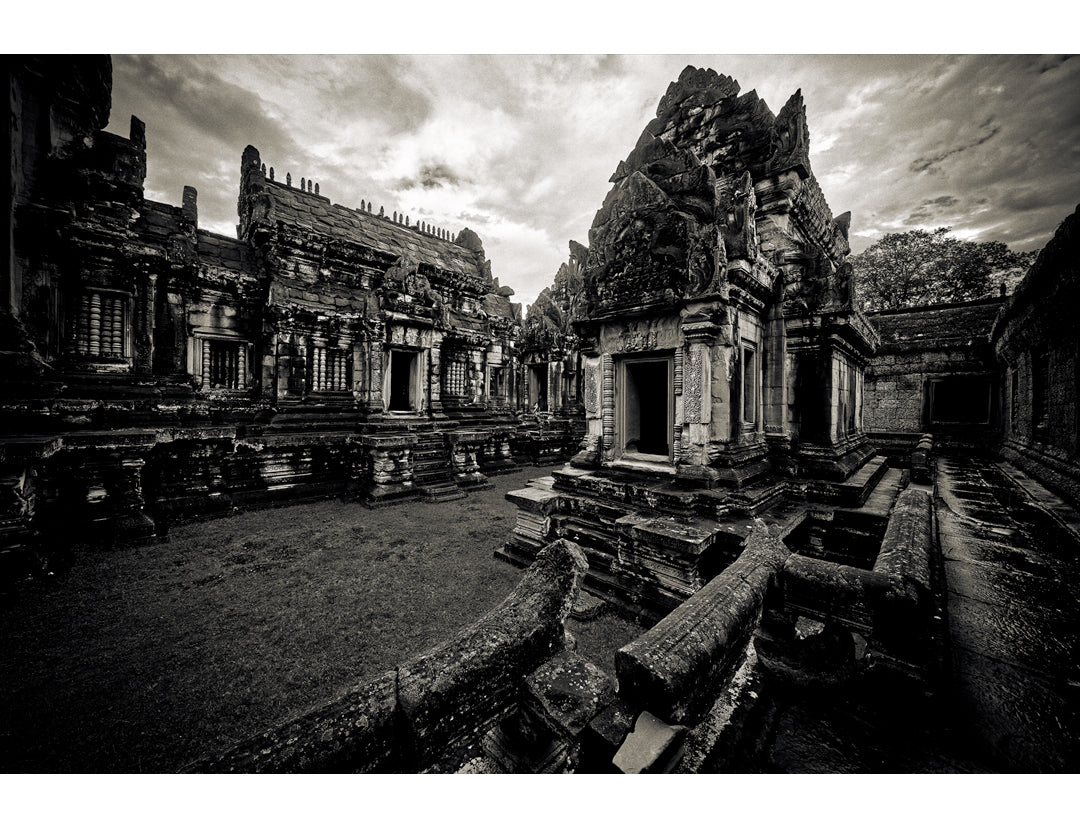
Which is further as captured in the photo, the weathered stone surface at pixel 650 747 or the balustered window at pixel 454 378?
the balustered window at pixel 454 378

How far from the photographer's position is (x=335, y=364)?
10.3m

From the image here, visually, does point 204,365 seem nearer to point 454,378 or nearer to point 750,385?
point 454,378

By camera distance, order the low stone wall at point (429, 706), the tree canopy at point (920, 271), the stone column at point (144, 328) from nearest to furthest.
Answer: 1. the low stone wall at point (429, 706)
2. the stone column at point (144, 328)
3. the tree canopy at point (920, 271)

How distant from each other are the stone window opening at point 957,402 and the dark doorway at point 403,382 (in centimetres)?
1519

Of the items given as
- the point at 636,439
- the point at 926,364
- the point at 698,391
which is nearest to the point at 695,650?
the point at 698,391

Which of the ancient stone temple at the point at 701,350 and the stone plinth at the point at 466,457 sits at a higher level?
the ancient stone temple at the point at 701,350

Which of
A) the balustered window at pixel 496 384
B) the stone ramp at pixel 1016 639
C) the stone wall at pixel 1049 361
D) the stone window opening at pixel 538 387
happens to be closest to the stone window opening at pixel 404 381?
the balustered window at pixel 496 384

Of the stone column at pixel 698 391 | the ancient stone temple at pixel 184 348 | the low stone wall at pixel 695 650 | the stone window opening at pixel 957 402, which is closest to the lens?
the low stone wall at pixel 695 650

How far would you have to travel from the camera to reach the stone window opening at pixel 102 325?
7191 mm

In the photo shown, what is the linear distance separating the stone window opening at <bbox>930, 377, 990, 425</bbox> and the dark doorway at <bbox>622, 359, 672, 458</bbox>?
11.3m

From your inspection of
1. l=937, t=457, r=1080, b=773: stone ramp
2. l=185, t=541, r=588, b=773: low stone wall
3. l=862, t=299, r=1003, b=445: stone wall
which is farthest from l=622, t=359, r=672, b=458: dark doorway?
l=862, t=299, r=1003, b=445: stone wall

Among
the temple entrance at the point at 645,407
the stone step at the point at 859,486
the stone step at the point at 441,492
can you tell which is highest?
the temple entrance at the point at 645,407

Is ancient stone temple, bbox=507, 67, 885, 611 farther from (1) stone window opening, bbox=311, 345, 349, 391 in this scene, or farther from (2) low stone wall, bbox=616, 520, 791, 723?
(1) stone window opening, bbox=311, 345, 349, 391

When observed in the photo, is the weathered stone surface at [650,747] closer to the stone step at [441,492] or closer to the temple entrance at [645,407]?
the temple entrance at [645,407]
